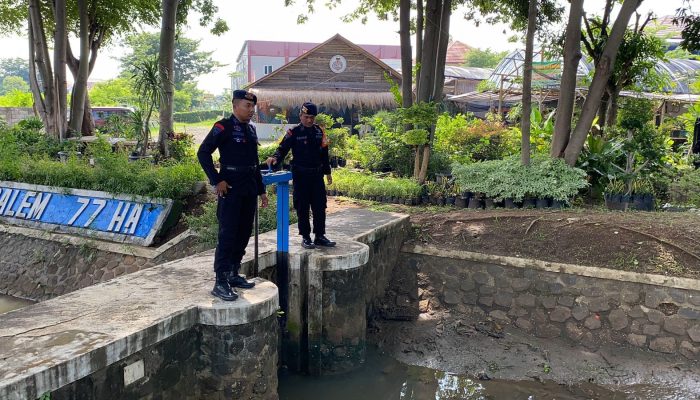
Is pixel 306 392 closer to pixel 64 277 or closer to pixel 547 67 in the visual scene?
pixel 64 277

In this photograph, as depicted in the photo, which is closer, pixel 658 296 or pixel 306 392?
pixel 306 392

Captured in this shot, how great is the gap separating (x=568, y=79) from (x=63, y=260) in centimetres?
950

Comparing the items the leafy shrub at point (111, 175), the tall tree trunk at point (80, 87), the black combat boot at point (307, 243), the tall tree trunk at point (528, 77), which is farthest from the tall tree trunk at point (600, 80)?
the tall tree trunk at point (80, 87)

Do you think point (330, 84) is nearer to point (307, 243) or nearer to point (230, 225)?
point (307, 243)

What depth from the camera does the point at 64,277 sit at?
8.62 metres

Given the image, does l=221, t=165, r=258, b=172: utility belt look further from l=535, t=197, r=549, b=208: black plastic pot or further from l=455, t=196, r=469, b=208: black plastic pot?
l=535, t=197, r=549, b=208: black plastic pot

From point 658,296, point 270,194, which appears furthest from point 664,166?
point 270,194

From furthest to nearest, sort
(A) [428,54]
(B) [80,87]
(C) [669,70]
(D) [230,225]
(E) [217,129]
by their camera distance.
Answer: (C) [669,70] < (B) [80,87] < (A) [428,54] < (D) [230,225] < (E) [217,129]

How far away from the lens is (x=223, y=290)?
4.38 metres

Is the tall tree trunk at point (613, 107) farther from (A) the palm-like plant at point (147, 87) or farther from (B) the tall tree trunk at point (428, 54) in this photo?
(A) the palm-like plant at point (147, 87)

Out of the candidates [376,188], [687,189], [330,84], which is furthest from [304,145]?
[330,84]

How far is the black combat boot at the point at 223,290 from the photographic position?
430 centimetres

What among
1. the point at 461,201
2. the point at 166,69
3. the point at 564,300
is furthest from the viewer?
the point at 166,69

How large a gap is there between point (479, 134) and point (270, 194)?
5.74m
